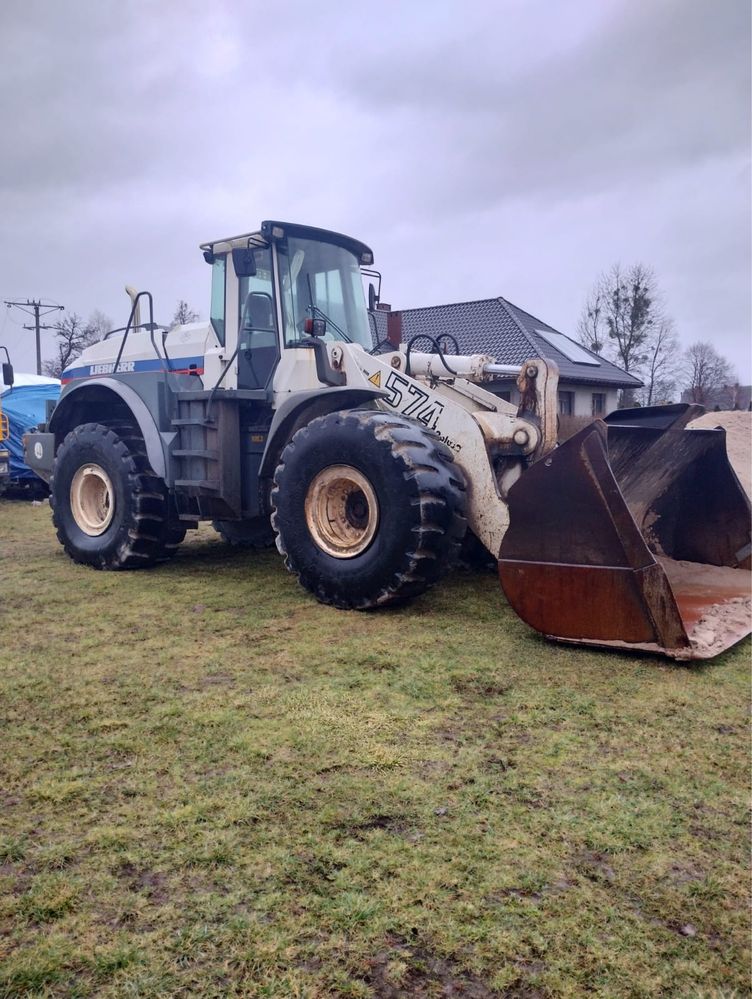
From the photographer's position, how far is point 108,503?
700 cm

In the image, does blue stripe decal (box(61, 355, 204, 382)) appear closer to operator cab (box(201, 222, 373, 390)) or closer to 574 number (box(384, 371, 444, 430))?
operator cab (box(201, 222, 373, 390))

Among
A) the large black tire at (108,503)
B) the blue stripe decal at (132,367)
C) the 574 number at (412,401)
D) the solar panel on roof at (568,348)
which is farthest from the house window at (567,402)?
the 574 number at (412,401)

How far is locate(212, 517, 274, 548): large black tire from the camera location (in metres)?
7.17

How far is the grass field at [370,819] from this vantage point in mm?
1873

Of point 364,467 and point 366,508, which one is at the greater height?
point 364,467

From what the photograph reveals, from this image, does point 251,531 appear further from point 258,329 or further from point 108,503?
point 258,329

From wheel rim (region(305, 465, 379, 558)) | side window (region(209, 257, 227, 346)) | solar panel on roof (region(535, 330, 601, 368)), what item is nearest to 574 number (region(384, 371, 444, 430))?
wheel rim (region(305, 465, 379, 558))

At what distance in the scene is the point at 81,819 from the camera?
97.9 inches

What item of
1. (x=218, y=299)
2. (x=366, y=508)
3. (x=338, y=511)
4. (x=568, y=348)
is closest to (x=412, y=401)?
(x=366, y=508)

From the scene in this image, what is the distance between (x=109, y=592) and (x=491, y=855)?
4232 millimetres

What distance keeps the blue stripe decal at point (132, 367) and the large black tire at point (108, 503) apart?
583 millimetres

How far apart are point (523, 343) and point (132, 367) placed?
2089 centimetres

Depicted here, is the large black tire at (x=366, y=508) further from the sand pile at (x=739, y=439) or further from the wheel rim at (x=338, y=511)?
the sand pile at (x=739, y=439)

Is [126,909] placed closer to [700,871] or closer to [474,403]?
[700,871]
